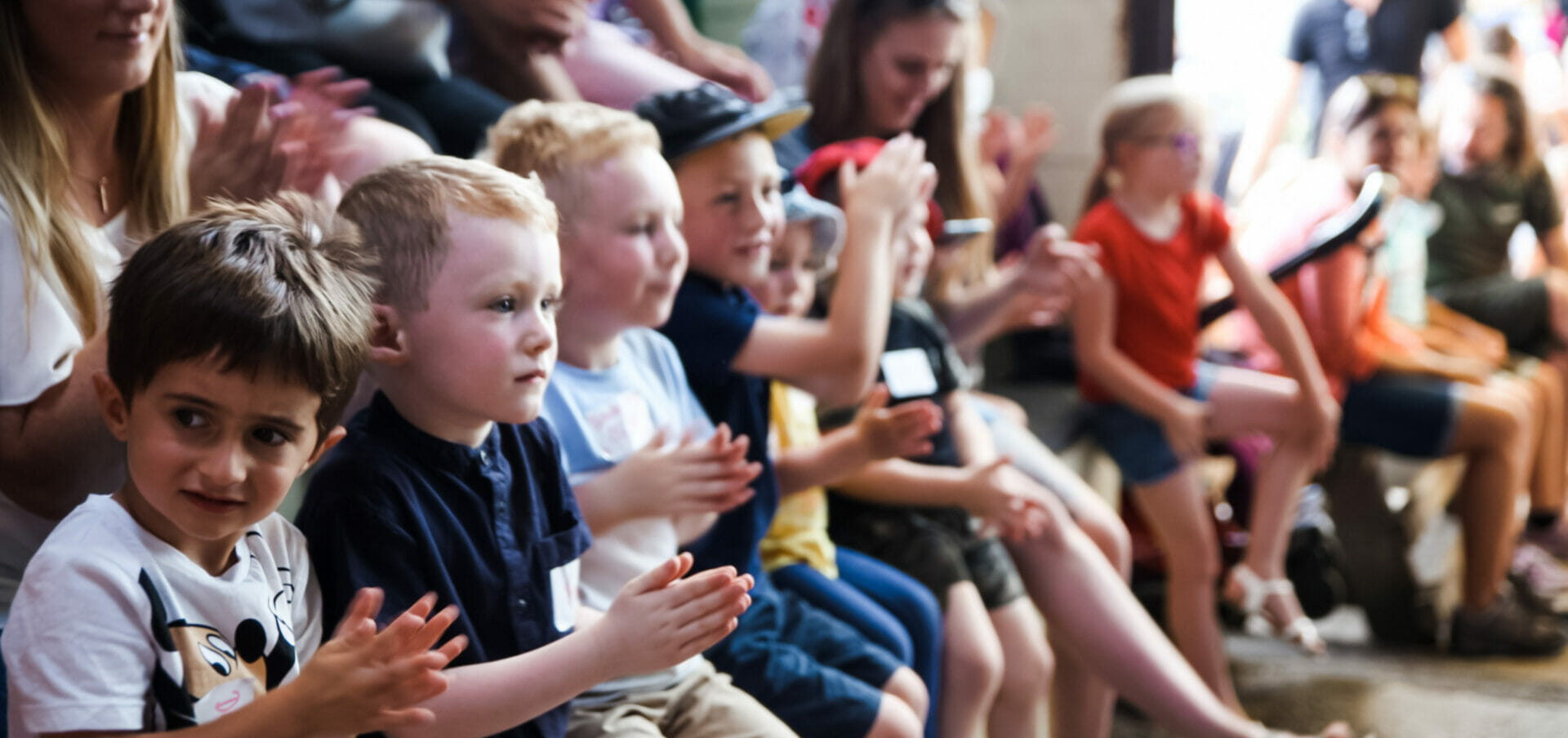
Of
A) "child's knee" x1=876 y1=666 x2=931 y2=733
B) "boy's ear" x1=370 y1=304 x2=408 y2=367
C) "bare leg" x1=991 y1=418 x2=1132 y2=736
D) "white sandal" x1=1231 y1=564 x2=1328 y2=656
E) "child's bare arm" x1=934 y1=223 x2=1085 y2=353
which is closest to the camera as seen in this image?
"boy's ear" x1=370 y1=304 x2=408 y2=367

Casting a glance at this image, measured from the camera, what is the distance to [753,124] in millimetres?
1508

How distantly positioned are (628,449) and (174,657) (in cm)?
55

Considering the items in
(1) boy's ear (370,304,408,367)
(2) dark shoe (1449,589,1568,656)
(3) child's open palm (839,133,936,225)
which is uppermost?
(1) boy's ear (370,304,408,367)

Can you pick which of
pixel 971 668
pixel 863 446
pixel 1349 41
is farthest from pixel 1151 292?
pixel 1349 41

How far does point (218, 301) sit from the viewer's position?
845 mm

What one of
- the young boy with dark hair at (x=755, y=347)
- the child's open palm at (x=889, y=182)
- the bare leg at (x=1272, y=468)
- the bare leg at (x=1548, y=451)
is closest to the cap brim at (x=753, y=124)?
the young boy with dark hair at (x=755, y=347)

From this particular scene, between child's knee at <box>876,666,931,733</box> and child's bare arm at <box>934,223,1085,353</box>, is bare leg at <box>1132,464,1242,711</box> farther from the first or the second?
child's knee at <box>876,666,931,733</box>

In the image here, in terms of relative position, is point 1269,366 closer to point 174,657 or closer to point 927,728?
point 927,728

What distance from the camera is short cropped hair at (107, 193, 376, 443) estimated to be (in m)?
0.85

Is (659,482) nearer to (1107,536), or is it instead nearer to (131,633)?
(131,633)

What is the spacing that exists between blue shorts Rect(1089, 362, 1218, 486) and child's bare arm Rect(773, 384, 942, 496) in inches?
42.5

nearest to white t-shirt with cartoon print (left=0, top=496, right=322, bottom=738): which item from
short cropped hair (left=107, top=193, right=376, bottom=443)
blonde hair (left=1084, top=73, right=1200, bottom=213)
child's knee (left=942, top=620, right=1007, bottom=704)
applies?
short cropped hair (left=107, top=193, right=376, bottom=443)

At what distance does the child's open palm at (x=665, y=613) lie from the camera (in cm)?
97

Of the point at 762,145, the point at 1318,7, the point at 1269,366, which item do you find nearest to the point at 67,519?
the point at 762,145
